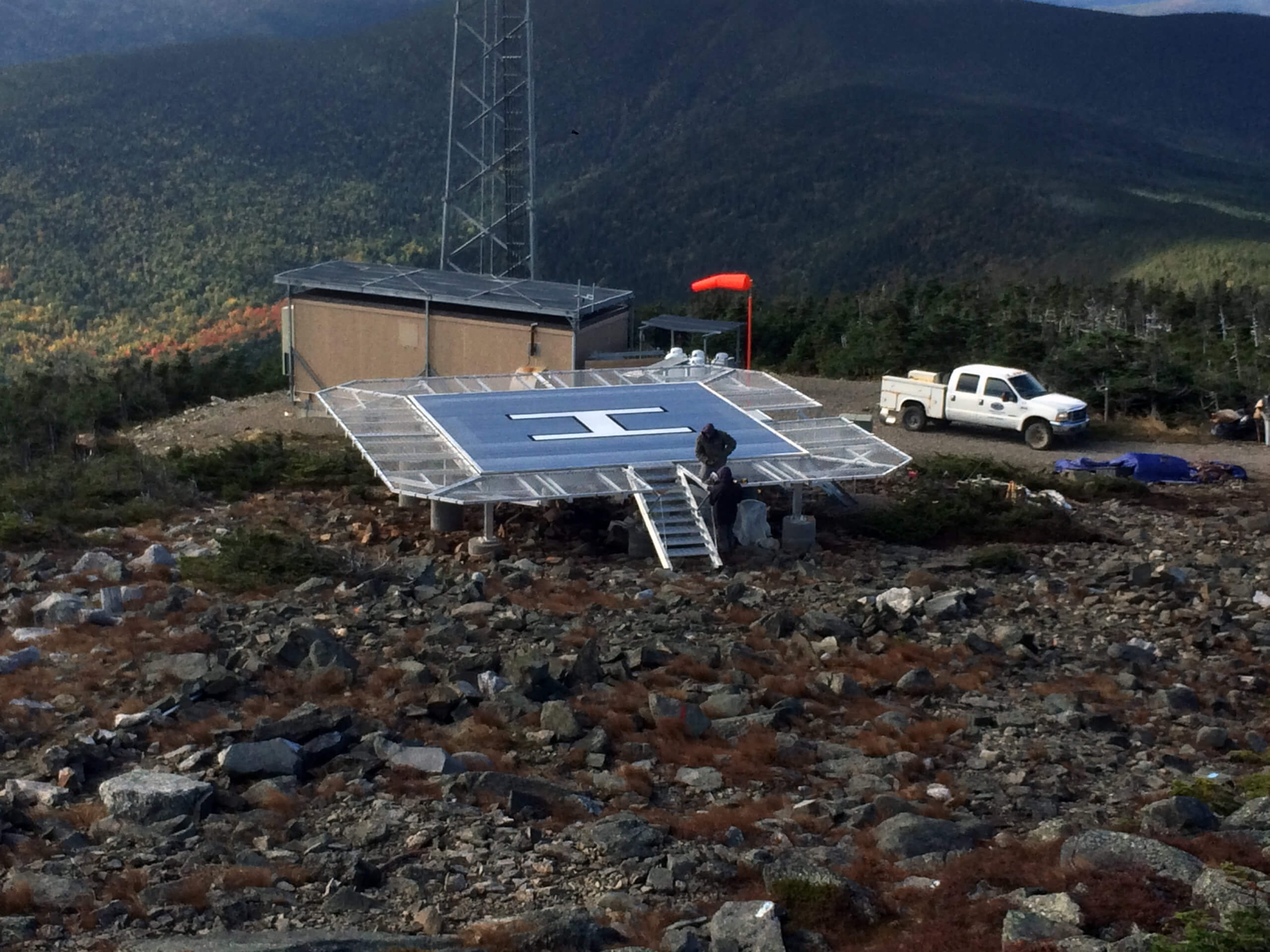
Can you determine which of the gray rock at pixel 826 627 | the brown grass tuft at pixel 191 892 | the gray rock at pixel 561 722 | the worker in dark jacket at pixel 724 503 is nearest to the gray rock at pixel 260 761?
the brown grass tuft at pixel 191 892

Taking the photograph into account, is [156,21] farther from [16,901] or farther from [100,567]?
[16,901]

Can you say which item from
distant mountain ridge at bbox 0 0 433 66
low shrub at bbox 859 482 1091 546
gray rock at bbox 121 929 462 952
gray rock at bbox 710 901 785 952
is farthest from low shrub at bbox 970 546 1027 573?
distant mountain ridge at bbox 0 0 433 66

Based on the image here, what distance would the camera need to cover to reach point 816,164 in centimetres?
8162

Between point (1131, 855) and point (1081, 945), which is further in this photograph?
point (1131, 855)

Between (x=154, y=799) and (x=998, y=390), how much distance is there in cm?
2015

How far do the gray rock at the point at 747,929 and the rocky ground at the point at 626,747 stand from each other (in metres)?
0.02

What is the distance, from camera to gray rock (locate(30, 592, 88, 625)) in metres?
16.4

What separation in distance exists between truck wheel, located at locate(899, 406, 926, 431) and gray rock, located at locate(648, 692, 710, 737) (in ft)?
53.5

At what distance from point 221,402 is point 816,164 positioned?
5292 centimetres

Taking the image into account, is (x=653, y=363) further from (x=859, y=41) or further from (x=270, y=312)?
(x=859, y=41)

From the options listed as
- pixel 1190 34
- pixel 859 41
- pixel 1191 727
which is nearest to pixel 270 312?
pixel 1191 727

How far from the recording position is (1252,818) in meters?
10.3

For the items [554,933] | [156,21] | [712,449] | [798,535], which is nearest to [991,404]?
[798,535]

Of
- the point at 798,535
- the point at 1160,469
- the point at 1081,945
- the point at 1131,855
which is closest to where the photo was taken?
the point at 1081,945
